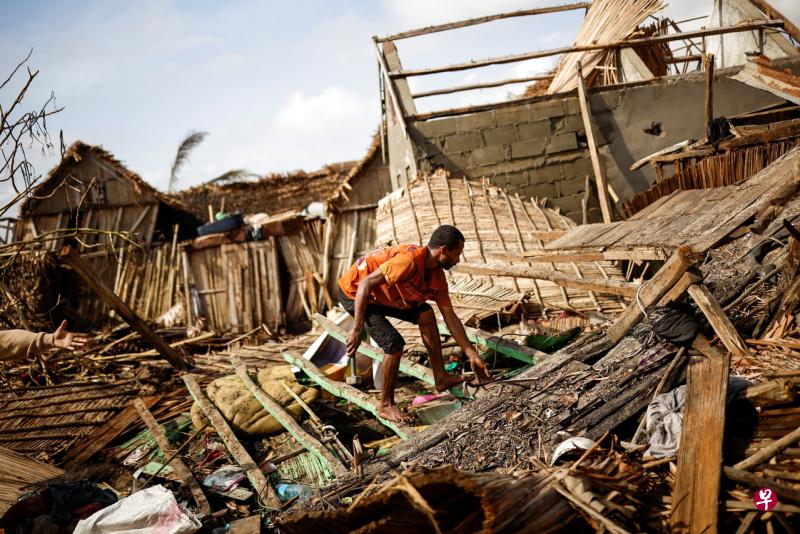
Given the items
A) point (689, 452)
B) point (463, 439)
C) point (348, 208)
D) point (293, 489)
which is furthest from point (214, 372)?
point (689, 452)

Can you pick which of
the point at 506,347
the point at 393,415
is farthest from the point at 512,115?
the point at 393,415

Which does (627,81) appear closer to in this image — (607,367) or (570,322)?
(570,322)

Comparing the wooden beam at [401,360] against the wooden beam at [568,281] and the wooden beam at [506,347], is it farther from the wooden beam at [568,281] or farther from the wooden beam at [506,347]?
the wooden beam at [568,281]

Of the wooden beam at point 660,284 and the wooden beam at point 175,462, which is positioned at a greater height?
the wooden beam at point 660,284

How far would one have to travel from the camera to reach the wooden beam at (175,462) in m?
4.12

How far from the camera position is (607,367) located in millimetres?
3447

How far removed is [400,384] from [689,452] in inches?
143

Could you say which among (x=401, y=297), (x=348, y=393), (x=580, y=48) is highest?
(x=580, y=48)

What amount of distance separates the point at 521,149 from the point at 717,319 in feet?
19.0

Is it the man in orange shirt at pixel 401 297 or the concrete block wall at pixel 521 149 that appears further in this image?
the concrete block wall at pixel 521 149

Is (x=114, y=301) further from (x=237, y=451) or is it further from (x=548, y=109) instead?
(x=548, y=109)

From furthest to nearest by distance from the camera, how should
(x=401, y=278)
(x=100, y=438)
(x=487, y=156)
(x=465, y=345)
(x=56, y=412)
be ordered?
(x=487, y=156) → (x=56, y=412) → (x=100, y=438) → (x=465, y=345) → (x=401, y=278)

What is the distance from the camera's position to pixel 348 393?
198 inches

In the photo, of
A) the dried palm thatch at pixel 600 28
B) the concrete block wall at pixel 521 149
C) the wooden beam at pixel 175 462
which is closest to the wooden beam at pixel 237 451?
the wooden beam at pixel 175 462
